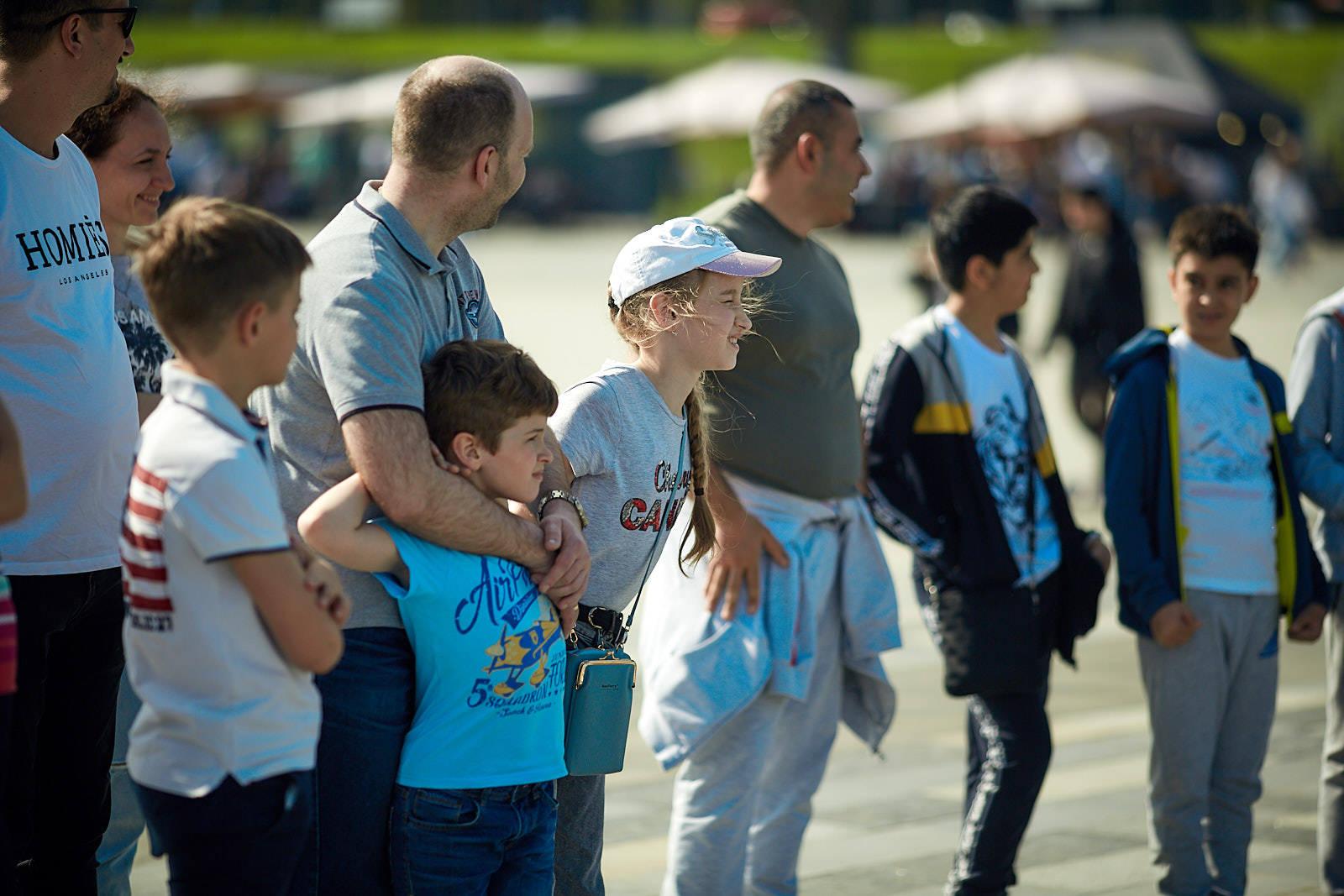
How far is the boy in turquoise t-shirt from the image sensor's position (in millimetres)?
2604

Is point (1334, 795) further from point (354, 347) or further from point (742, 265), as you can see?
point (354, 347)

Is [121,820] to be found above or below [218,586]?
below

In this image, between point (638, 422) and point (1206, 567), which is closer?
point (638, 422)

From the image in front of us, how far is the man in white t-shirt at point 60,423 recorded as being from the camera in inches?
110

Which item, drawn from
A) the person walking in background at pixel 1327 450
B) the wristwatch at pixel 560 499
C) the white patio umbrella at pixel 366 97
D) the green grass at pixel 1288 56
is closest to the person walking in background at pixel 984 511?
the person walking in background at pixel 1327 450

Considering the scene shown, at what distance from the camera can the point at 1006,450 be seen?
13.4 feet

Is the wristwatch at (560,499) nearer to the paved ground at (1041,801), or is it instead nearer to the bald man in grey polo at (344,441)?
the bald man in grey polo at (344,441)

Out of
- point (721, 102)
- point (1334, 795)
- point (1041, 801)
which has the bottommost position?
point (1041, 801)

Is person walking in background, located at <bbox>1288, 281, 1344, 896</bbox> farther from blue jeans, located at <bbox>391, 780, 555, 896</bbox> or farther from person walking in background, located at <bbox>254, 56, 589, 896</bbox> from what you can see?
blue jeans, located at <bbox>391, 780, 555, 896</bbox>

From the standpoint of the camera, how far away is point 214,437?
2188mm

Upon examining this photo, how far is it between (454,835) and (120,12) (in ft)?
5.71

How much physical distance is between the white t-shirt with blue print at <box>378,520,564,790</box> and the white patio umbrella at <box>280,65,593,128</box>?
32.2 meters

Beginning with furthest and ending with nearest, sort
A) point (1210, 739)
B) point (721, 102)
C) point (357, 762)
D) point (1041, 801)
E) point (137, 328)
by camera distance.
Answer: point (721, 102) → point (1041, 801) → point (1210, 739) → point (137, 328) → point (357, 762)

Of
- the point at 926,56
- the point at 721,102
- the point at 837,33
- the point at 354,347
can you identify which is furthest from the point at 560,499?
the point at 926,56
